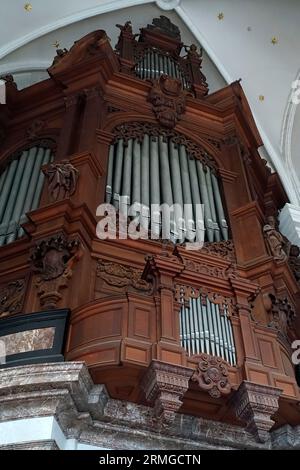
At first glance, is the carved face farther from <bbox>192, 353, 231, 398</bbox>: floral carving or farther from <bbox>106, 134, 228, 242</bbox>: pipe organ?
<bbox>192, 353, 231, 398</bbox>: floral carving

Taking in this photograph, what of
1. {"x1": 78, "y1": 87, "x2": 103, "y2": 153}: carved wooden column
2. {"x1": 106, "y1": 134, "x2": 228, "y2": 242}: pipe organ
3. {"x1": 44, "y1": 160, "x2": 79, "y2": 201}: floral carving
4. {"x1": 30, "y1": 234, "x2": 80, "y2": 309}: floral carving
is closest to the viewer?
{"x1": 30, "y1": 234, "x2": 80, "y2": 309}: floral carving

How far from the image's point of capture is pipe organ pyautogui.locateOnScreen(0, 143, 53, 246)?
630cm

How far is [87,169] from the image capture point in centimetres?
622

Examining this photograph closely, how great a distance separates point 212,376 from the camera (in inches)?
176

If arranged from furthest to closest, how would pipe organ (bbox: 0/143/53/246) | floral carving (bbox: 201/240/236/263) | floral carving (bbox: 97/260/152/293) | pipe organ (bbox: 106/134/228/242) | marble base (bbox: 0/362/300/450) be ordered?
pipe organ (bbox: 106/134/228/242)
pipe organ (bbox: 0/143/53/246)
floral carving (bbox: 201/240/236/263)
floral carving (bbox: 97/260/152/293)
marble base (bbox: 0/362/300/450)

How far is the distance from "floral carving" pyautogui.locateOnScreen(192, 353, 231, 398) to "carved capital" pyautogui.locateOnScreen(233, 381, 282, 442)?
5.5 inches

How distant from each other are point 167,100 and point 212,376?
4.75 metres

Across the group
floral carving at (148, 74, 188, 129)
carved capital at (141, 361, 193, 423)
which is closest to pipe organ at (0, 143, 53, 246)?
floral carving at (148, 74, 188, 129)

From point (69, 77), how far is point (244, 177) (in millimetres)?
2952

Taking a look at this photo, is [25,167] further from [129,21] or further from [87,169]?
[129,21]

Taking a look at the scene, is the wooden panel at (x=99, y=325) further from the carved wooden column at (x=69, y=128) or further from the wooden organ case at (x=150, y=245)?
the carved wooden column at (x=69, y=128)

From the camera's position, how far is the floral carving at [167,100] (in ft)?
26.2
